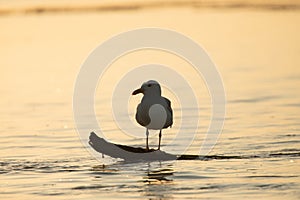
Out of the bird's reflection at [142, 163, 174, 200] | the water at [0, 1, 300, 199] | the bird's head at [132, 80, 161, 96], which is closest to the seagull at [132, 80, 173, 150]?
the bird's head at [132, 80, 161, 96]

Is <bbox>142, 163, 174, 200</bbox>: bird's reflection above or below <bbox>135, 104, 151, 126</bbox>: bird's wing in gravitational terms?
below

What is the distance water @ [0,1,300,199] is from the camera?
14.3 meters

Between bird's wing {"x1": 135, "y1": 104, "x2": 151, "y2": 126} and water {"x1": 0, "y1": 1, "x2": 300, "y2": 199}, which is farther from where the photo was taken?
bird's wing {"x1": 135, "y1": 104, "x2": 151, "y2": 126}

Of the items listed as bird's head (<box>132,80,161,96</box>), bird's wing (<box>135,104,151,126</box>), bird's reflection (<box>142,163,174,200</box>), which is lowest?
bird's reflection (<box>142,163,174,200</box>)

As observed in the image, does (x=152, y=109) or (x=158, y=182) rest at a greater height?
(x=152, y=109)

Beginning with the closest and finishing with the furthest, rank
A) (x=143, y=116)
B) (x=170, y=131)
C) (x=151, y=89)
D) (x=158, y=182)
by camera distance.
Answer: (x=158, y=182) → (x=143, y=116) → (x=151, y=89) → (x=170, y=131)

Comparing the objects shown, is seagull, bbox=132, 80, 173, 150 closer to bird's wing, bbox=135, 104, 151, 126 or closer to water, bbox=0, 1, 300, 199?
bird's wing, bbox=135, 104, 151, 126

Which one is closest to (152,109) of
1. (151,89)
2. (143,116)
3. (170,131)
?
(143,116)

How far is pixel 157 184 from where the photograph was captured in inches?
577

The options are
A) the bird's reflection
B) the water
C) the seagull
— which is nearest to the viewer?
the bird's reflection

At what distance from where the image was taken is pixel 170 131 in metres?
19.5

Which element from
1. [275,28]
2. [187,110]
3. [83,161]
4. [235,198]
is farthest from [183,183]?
[275,28]

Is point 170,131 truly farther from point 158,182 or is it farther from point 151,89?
point 158,182

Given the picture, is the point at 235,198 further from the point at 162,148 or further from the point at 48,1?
the point at 48,1
